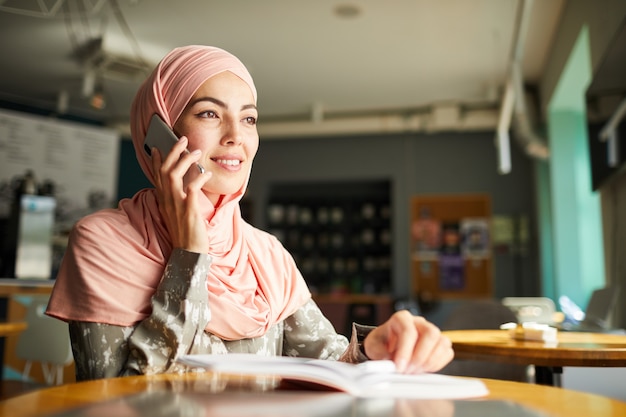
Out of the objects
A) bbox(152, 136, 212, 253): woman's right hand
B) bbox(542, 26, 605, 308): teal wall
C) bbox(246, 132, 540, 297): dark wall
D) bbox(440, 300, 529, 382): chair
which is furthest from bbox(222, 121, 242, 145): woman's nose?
bbox(246, 132, 540, 297): dark wall

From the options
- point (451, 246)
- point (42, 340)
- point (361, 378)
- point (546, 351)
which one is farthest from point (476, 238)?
point (361, 378)

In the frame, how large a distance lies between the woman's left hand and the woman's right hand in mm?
400

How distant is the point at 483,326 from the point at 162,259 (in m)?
2.41

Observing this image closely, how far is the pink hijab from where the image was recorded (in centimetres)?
110

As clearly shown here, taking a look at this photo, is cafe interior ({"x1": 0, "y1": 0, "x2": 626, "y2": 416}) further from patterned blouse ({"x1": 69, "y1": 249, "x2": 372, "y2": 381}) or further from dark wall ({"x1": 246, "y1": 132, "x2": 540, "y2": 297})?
patterned blouse ({"x1": 69, "y1": 249, "x2": 372, "y2": 381})

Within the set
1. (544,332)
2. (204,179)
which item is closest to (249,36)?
(544,332)

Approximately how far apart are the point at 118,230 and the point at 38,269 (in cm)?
418

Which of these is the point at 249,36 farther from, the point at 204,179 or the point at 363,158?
the point at 204,179

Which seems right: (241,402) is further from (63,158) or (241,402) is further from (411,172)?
(411,172)

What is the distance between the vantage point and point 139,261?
1131 millimetres

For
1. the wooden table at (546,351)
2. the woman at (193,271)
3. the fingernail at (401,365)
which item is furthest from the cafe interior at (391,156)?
the fingernail at (401,365)

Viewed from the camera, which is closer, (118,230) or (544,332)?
(118,230)

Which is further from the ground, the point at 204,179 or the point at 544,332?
the point at 204,179

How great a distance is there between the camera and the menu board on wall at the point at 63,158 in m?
6.37
